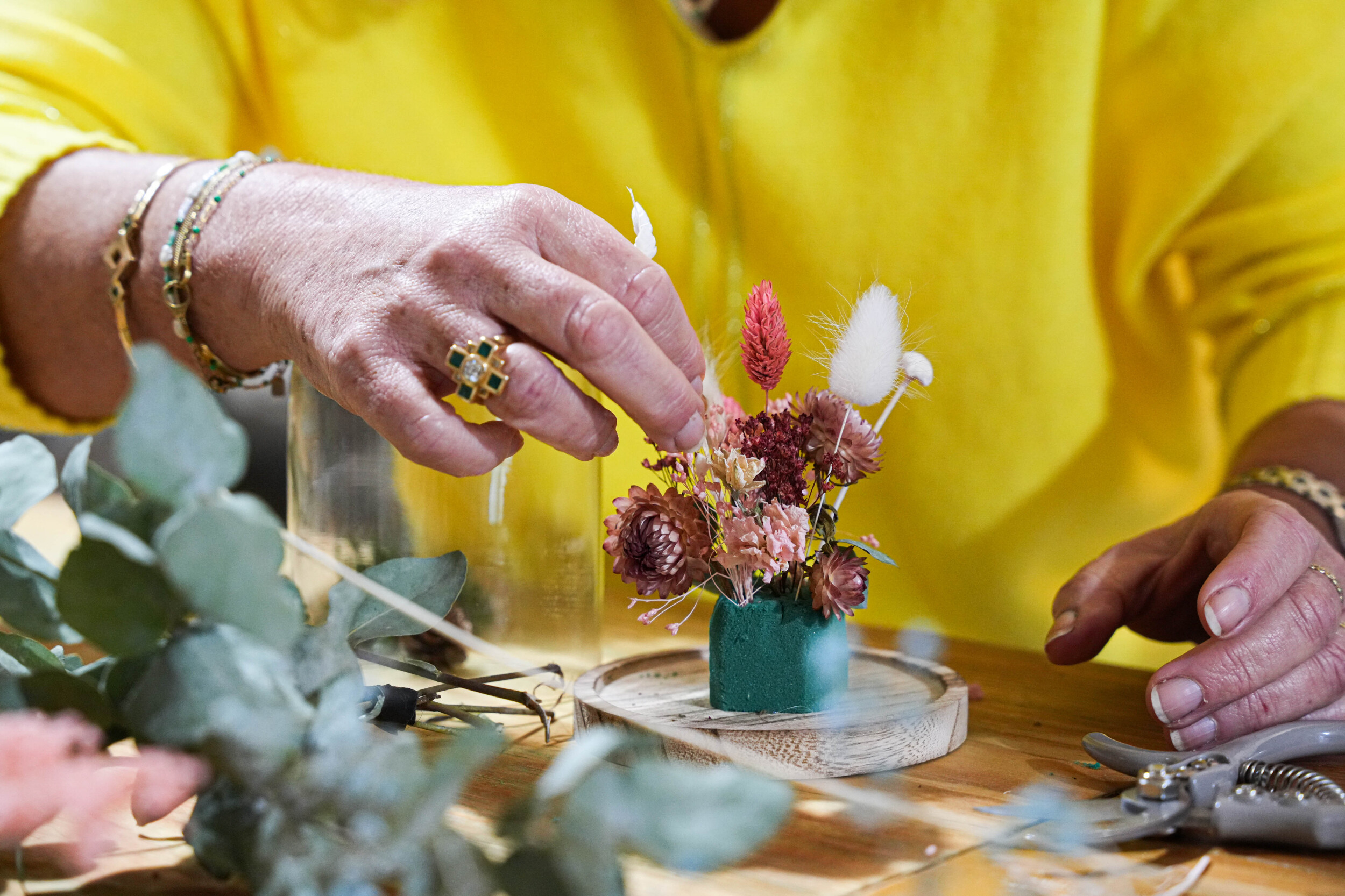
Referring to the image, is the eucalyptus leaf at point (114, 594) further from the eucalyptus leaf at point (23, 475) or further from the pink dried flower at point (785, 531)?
the pink dried flower at point (785, 531)

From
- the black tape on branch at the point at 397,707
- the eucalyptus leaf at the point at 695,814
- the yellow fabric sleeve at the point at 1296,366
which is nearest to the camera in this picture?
the eucalyptus leaf at the point at 695,814

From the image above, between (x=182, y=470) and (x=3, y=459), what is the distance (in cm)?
13

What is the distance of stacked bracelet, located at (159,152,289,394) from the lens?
590 millimetres

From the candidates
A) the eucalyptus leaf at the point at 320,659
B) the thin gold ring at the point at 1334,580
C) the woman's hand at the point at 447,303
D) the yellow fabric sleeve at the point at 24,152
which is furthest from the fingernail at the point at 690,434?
the yellow fabric sleeve at the point at 24,152

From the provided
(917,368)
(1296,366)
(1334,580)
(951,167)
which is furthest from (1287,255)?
(917,368)

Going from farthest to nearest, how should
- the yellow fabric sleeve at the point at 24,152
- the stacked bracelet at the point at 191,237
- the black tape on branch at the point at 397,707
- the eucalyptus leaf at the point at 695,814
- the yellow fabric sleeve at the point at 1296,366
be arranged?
1. the yellow fabric sleeve at the point at 1296,366
2. the yellow fabric sleeve at the point at 24,152
3. the stacked bracelet at the point at 191,237
4. the black tape on branch at the point at 397,707
5. the eucalyptus leaf at the point at 695,814

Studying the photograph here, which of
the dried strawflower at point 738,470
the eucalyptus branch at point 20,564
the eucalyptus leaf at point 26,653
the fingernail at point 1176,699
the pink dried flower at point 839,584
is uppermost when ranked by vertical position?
the dried strawflower at point 738,470

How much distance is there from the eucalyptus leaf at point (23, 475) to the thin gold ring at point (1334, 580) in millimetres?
586

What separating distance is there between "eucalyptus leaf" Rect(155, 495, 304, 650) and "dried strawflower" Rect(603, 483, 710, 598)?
23 cm

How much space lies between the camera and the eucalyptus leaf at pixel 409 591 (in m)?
0.39

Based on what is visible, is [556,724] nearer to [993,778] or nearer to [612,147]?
[993,778]

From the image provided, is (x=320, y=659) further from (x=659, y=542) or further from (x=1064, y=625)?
(x=1064, y=625)

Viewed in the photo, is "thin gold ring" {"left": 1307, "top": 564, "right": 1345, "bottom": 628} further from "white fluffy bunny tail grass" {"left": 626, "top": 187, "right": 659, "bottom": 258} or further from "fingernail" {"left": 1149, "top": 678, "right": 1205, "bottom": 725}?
"white fluffy bunny tail grass" {"left": 626, "top": 187, "right": 659, "bottom": 258}

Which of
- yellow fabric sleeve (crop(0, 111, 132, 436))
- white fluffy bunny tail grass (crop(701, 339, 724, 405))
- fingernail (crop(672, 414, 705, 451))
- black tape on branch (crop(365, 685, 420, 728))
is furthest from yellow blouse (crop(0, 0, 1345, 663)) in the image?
black tape on branch (crop(365, 685, 420, 728))
